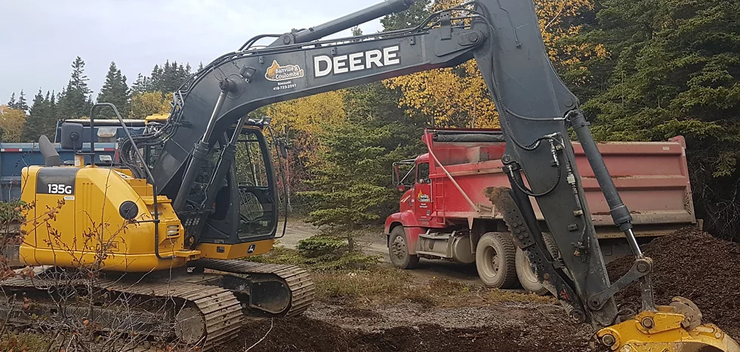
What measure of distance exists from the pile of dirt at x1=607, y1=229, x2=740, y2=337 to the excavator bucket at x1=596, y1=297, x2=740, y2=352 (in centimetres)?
229

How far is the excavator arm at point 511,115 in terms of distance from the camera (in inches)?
165

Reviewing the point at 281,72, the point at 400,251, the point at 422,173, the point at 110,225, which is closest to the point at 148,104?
the point at 400,251

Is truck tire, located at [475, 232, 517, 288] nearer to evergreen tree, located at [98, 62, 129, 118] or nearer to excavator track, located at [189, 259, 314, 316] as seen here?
excavator track, located at [189, 259, 314, 316]

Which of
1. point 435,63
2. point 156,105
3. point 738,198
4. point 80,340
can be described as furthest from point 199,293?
point 156,105

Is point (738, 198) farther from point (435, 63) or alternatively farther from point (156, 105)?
point (156, 105)

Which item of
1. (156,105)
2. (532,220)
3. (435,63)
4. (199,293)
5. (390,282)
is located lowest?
(390,282)

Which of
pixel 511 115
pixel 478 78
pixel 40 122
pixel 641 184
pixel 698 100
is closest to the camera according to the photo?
pixel 511 115

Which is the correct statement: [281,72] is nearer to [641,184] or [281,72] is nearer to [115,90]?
[641,184]

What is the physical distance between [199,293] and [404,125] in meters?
19.4

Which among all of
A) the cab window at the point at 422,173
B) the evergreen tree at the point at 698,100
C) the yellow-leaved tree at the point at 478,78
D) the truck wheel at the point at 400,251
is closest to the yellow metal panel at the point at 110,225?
the cab window at the point at 422,173

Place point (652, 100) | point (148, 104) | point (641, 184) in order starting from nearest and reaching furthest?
point (641, 184) → point (652, 100) → point (148, 104)

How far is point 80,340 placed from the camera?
121 inches

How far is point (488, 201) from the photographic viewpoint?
31.8 feet

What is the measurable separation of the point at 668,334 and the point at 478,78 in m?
15.5
